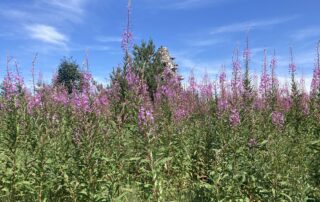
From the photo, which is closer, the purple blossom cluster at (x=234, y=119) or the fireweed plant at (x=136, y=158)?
the fireweed plant at (x=136, y=158)

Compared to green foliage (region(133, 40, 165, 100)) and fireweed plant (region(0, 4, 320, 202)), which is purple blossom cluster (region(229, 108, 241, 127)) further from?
A: green foliage (region(133, 40, 165, 100))

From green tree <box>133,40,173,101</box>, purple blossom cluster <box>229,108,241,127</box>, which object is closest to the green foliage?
green tree <box>133,40,173,101</box>

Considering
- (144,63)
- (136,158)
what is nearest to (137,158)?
(136,158)

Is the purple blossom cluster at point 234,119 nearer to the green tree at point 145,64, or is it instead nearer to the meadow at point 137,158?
the meadow at point 137,158

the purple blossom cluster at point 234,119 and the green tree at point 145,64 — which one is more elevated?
the green tree at point 145,64

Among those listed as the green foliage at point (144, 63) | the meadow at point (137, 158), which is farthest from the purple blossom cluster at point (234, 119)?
the green foliage at point (144, 63)

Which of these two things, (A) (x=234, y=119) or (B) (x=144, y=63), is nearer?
(B) (x=144, y=63)

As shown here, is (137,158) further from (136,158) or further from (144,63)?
(144,63)

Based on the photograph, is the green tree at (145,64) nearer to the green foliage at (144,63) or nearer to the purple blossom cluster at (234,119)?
the green foliage at (144,63)

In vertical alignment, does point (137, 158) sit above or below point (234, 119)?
below

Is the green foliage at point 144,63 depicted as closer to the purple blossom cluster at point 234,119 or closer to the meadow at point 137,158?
the meadow at point 137,158

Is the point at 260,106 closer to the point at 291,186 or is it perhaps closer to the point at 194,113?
the point at 194,113

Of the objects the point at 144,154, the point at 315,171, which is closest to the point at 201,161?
the point at 315,171

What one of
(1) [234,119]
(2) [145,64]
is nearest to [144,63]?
(2) [145,64]
